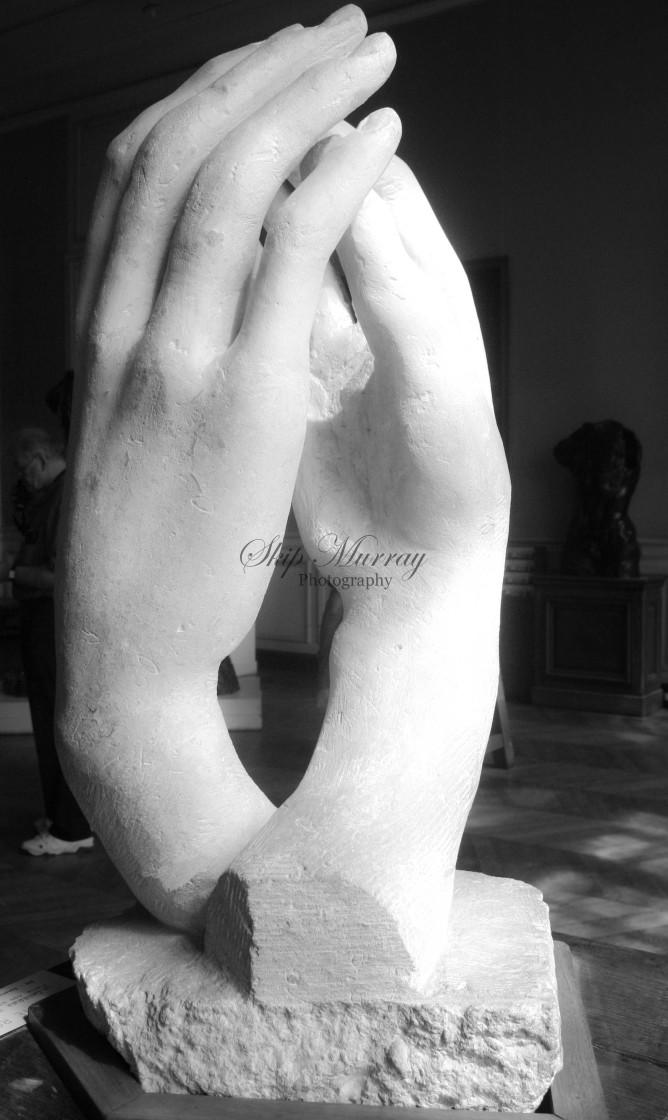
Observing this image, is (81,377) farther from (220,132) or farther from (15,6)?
(15,6)

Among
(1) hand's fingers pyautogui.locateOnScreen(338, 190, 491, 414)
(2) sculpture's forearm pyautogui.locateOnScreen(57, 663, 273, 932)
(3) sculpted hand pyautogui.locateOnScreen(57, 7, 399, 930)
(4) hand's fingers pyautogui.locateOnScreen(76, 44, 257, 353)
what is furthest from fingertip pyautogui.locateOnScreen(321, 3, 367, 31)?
(2) sculpture's forearm pyautogui.locateOnScreen(57, 663, 273, 932)

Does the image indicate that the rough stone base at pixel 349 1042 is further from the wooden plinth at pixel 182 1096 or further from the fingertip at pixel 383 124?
the fingertip at pixel 383 124

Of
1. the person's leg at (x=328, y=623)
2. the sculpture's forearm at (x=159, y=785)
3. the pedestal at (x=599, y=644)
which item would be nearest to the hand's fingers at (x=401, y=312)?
the sculpture's forearm at (x=159, y=785)

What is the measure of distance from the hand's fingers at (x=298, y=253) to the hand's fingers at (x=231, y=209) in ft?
0.04

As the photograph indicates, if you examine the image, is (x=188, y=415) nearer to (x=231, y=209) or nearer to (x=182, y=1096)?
(x=231, y=209)

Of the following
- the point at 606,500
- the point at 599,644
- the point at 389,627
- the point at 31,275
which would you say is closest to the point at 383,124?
the point at 389,627

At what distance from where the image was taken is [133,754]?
4.61ft

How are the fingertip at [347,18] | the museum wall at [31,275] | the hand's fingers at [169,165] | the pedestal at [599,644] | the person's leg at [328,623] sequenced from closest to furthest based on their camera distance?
1. the hand's fingers at [169,165]
2. the fingertip at [347,18]
3. the person's leg at [328,623]
4. the pedestal at [599,644]
5. the museum wall at [31,275]

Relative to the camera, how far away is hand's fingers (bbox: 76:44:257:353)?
142 cm

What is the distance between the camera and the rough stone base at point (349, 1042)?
4.15 feet

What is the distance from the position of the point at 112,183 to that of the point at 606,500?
15.8ft

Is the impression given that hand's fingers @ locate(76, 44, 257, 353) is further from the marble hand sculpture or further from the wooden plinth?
the wooden plinth

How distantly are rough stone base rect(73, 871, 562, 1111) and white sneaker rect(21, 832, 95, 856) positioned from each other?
2.43m

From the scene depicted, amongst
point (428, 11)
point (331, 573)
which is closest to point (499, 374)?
point (428, 11)
